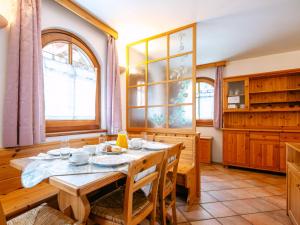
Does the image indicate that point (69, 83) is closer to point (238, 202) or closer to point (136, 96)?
point (136, 96)

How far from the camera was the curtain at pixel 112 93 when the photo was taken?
256 cm

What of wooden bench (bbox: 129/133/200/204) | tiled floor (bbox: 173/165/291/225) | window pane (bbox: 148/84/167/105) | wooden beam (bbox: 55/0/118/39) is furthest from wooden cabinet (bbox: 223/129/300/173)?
wooden beam (bbox: 55/0/118/39)

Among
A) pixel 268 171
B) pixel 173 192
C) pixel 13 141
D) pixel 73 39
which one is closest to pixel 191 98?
pixel 173 192

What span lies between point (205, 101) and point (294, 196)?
9.55 ft

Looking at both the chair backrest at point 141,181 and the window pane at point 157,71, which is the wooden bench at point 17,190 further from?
the window pane at point 157,71

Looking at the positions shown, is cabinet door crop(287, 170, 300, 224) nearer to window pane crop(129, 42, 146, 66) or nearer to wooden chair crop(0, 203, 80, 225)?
wooden chair crop(0, 203, 80, 225)

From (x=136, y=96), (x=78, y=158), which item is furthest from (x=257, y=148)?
(x=78, y=158)

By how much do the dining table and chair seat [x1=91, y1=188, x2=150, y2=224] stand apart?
0.12 m

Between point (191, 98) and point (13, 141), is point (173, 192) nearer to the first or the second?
point (191, 98)

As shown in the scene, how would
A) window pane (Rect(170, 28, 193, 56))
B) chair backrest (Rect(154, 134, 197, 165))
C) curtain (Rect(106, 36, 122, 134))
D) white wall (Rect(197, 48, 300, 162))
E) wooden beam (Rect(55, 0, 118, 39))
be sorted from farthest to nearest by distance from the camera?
white wall (Rect(197, 48, 300, 162)), curtain (Rect(106, 36, 122, 134)), window pane (Rect(170, 28, 193, 56)), chair backrest (Rect(154, 134, 197, 165)), wooden beam (Rect(55, 0, 118, 39))

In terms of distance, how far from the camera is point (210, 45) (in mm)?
3043

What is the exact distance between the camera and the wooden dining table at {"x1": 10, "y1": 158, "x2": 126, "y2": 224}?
0.81m

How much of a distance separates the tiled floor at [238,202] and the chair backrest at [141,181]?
0.80 m

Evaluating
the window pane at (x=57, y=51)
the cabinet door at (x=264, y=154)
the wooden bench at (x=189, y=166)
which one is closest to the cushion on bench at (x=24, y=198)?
the wooden bench at (x=189, y=166)
